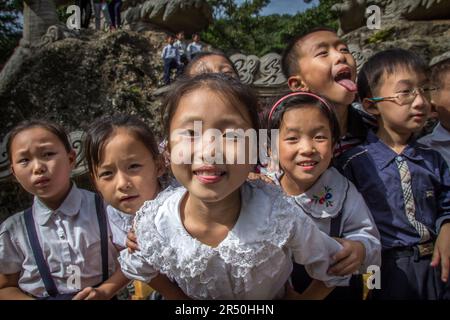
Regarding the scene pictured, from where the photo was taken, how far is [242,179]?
1.11 metres

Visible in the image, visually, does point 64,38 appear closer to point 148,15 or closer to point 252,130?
point 148,15

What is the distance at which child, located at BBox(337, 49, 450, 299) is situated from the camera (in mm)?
1492

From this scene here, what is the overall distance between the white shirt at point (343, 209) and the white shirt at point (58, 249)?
79 centimetres

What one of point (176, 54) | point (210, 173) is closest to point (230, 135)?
point (210, 173)

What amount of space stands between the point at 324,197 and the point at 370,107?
521 millimetres

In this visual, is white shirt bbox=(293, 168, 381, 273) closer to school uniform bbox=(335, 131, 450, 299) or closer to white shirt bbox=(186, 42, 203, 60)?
school uniform bbox=(335, 131, 450, 299)

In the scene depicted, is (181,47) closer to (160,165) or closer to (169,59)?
(169,59)

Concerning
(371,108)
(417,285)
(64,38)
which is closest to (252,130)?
(371,108)

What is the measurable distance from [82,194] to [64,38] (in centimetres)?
427

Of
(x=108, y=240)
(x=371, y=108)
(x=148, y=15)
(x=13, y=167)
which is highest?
(x=148, y=15)

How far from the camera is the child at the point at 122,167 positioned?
1426 millimetres

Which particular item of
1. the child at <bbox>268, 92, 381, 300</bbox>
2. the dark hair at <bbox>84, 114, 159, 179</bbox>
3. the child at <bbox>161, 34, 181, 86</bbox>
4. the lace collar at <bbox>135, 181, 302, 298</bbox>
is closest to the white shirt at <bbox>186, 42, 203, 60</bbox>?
the child at <bbox>161, 34, 181, 86</bbox>

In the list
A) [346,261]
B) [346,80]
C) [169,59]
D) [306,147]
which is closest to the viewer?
[346,261]

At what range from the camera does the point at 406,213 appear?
4.91 ft
